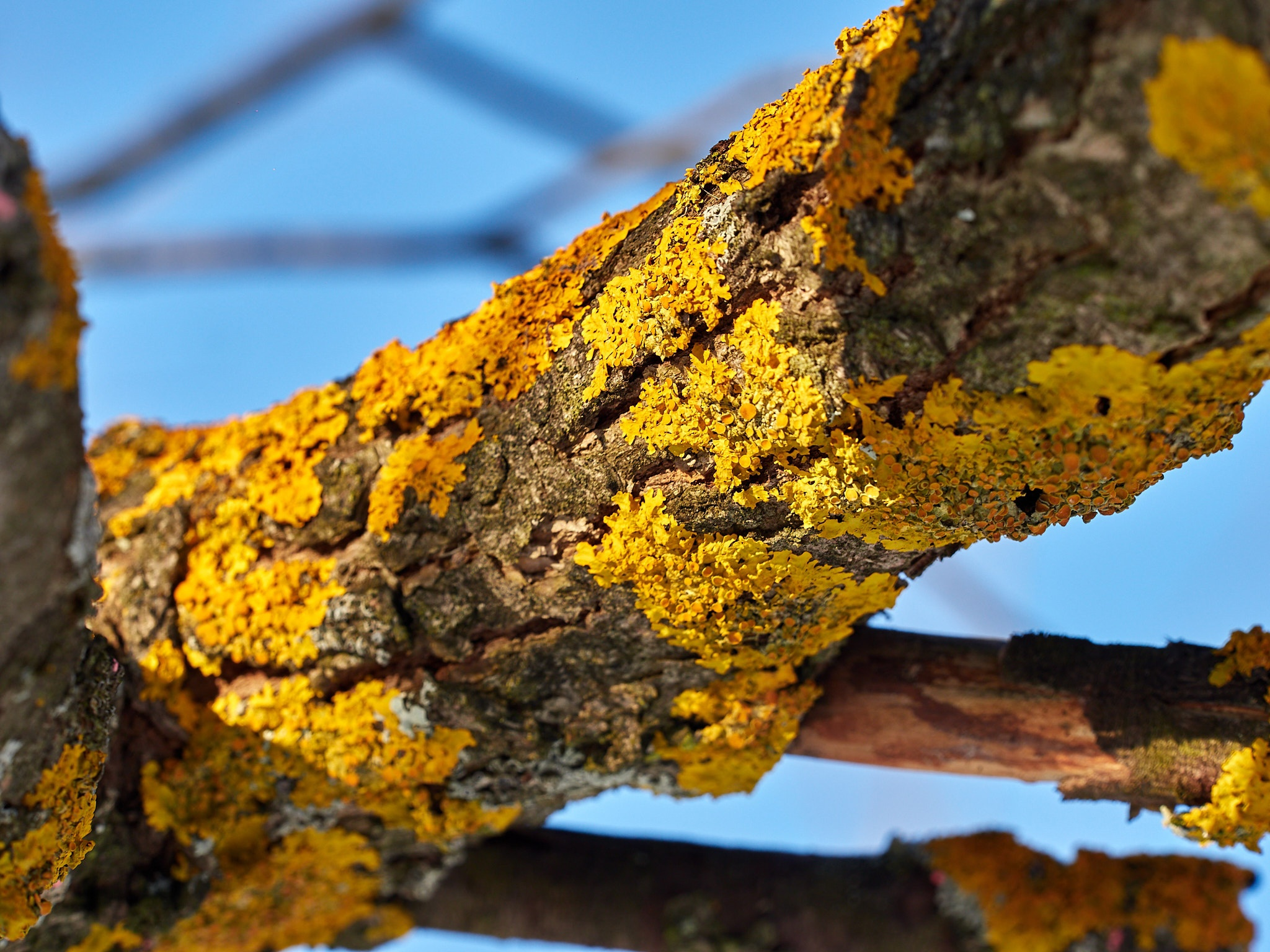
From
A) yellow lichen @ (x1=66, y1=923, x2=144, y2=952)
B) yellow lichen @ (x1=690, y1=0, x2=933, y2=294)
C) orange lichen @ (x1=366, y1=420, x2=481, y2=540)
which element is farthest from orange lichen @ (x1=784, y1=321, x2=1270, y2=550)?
yellow lichen @ (x1=66, y1=923, x2=144, y2=952)

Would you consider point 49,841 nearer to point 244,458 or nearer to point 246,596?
point 246,596

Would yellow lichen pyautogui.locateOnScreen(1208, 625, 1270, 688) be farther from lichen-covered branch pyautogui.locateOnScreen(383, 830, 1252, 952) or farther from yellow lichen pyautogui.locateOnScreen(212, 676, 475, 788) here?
yellow lichen pyautogui.locateOnScreen(212, 676, 475, 788)

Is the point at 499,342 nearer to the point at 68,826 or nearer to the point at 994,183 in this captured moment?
the point at 994,183

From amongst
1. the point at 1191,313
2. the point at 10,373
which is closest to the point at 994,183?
the point at 1191,313

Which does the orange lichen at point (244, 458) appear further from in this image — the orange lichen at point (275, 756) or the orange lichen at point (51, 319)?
the orange lichen at point (51, 319)

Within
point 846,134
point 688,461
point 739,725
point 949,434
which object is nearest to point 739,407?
point 688,461

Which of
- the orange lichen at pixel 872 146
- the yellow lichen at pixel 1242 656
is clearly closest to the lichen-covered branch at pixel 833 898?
the yellow lichen at pixel 1242 656
